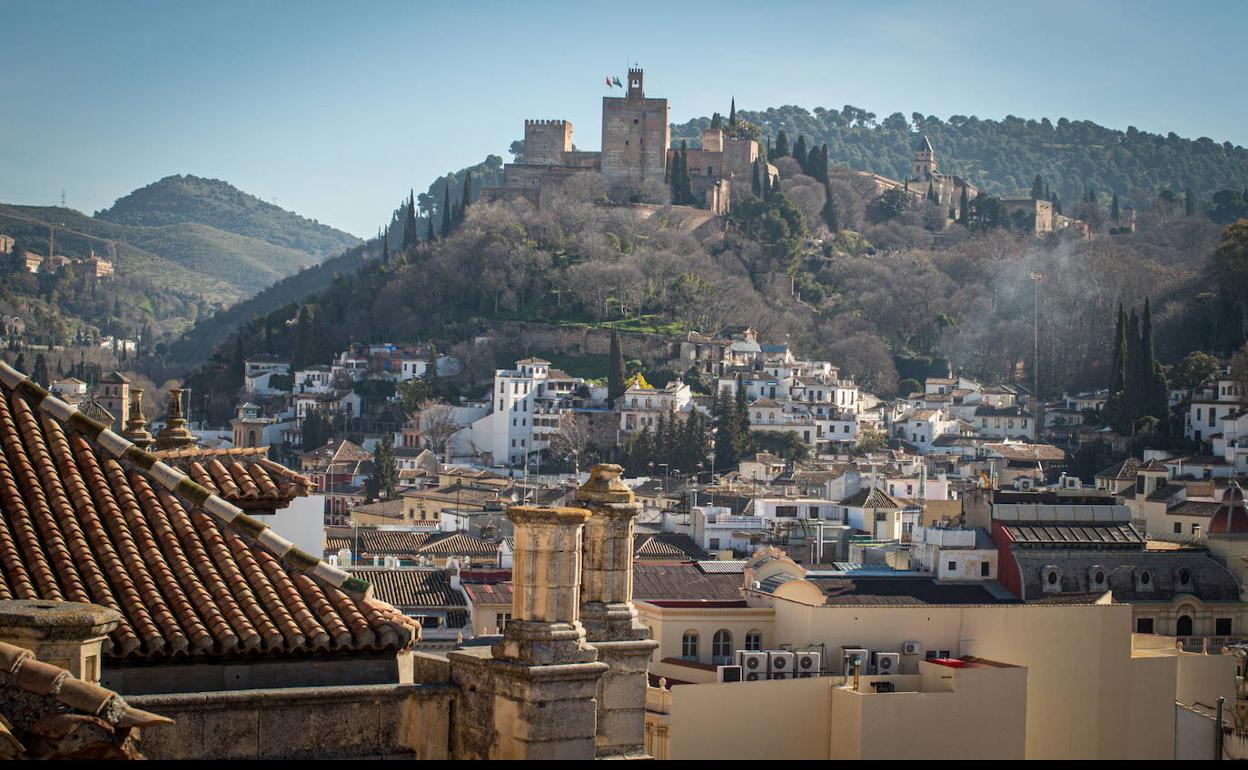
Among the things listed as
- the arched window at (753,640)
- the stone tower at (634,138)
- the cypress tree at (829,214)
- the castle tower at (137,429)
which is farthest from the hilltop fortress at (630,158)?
the castle tower at (137,429)

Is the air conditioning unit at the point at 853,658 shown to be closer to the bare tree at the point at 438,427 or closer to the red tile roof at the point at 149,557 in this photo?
the red tile roof at the point at 149,557

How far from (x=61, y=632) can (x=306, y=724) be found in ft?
6.51

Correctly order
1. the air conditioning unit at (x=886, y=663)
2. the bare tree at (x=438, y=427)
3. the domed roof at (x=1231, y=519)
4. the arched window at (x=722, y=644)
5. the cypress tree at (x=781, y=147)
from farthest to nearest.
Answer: the cypress tree at (x=781, y=147)
the bare tree at (x=438, y=427)
the domed roof at (x=1231, y=519)
the arched window at (x=722, y=644)
the air conditioning unit at (x=886, y=663)

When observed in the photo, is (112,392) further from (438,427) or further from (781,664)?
(781,664)

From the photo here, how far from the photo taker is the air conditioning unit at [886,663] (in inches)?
1220

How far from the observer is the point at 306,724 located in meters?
10.8

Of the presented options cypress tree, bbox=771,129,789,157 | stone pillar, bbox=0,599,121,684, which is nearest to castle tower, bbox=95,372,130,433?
cypress tree, bbox=771,129,789,157

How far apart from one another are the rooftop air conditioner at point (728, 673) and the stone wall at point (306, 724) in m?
17.6

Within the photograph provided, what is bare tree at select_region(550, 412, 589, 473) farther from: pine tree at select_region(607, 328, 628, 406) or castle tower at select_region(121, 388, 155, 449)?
castle tower at select_region(121, 388, 155, 449)

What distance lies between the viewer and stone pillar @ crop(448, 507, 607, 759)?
10875 mm

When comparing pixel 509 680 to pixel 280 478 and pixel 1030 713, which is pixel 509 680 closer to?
pixel 280 478

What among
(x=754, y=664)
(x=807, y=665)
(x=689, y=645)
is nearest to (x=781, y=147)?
(x=689, y=645)

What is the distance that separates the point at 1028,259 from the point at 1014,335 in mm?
10534

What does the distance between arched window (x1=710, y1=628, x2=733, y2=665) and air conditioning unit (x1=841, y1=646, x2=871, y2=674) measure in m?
1.87
